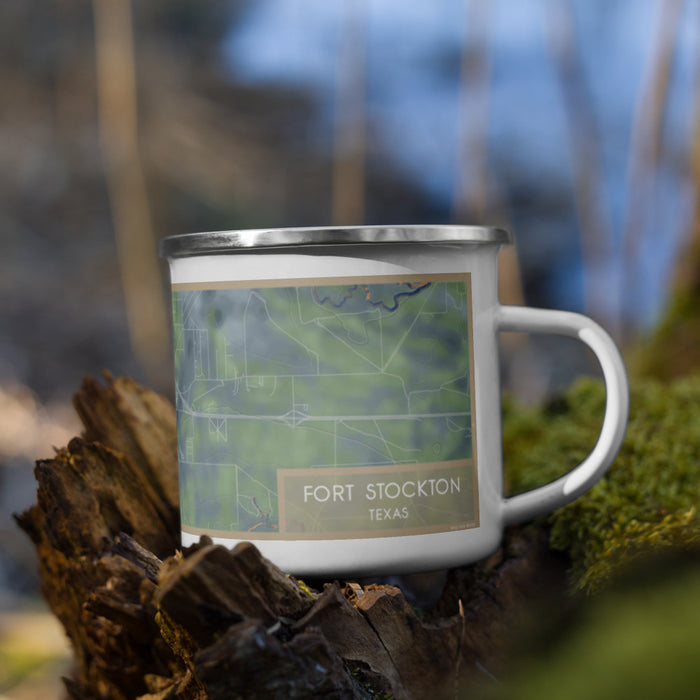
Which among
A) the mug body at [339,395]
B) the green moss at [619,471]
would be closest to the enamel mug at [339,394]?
the mug body at [339,395]

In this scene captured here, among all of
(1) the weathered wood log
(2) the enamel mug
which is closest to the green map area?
(2) the enamel mug

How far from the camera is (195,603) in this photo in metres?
0.53

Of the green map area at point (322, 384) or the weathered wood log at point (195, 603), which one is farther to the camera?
the green map area at point (322, 384)

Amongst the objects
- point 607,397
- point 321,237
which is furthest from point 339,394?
point 607,397

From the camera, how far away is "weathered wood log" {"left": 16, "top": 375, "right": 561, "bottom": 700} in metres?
0.54

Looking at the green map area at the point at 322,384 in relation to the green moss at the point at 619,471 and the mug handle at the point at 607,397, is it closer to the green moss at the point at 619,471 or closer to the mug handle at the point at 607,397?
the mug handle at the point at 607,397

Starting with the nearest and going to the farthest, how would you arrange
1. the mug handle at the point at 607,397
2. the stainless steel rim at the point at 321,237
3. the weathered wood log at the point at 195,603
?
the weathered wood log at the point at 195,603
the stainless steel rim at the point at 321,237
the mug handle at the point at 607,397

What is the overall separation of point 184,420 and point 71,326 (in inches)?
163

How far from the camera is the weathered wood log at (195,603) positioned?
1.77 feet

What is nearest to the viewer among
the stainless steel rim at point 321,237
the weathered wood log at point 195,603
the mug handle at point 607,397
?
the weathered wood log at point 195,603

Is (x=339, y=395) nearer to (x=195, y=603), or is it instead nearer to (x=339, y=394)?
(x=339, y=394)

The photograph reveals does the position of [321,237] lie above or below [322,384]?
above

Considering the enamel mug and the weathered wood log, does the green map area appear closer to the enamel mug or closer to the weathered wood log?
the enamel mug

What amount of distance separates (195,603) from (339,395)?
0.76 ft
